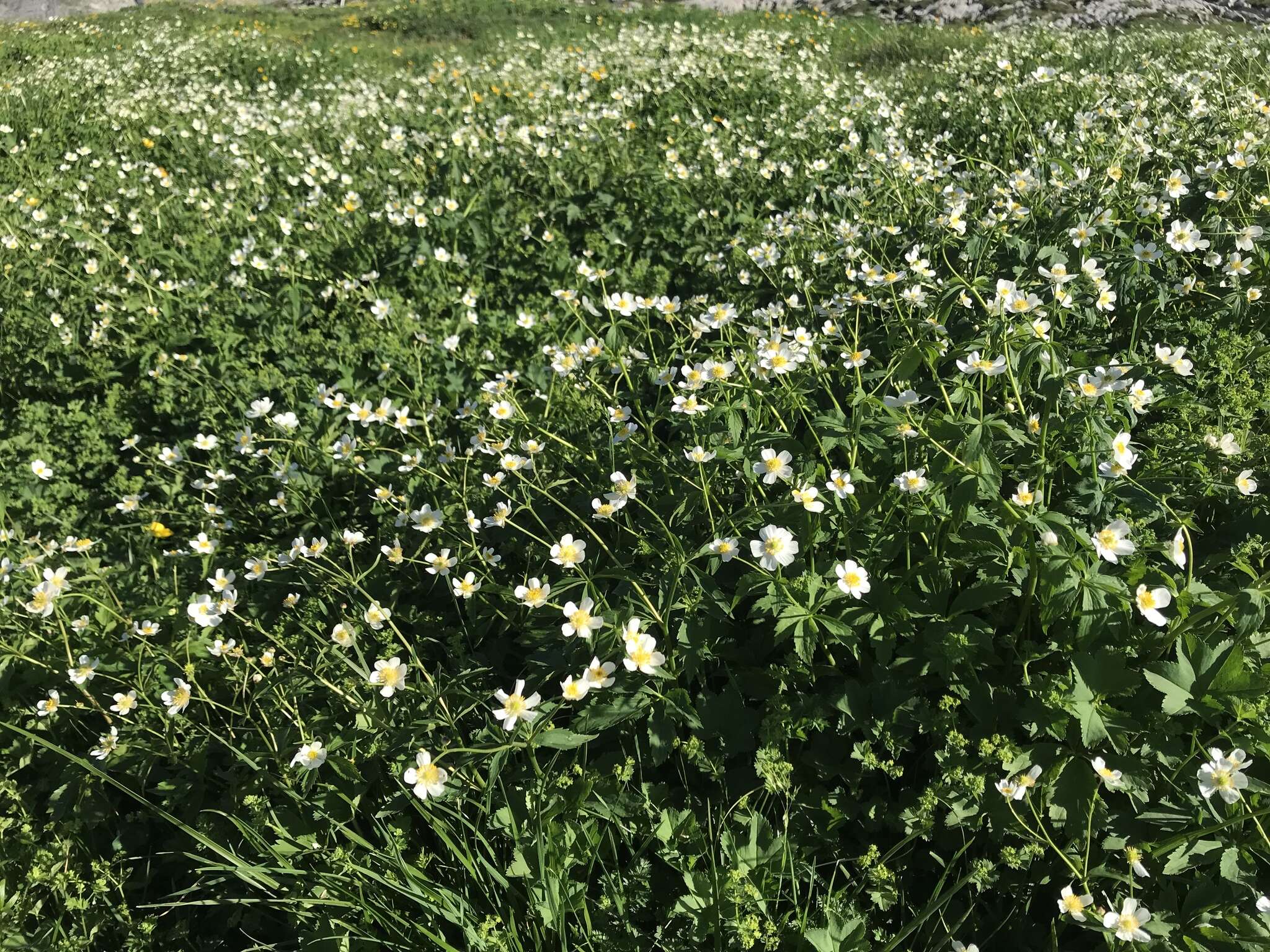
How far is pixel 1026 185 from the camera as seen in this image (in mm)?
3377

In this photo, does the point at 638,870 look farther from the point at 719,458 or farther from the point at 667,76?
the point at 667,76

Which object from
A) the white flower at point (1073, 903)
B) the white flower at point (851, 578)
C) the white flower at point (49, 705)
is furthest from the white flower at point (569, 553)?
the white flower at point (49, 705)

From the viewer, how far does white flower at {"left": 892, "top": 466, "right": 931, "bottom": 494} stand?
203 cm

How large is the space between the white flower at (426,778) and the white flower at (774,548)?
94 centimetres

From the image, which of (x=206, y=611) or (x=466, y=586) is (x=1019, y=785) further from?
(x=206, y=611)

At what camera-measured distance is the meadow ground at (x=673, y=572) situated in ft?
5.77

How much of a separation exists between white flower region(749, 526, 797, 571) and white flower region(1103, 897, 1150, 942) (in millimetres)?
942

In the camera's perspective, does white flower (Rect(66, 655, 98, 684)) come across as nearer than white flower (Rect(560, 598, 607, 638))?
No

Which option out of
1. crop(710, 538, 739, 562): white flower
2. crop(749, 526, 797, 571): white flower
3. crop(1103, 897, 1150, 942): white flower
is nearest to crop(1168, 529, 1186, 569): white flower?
crop(1103, 897, 1150, 942): white flower

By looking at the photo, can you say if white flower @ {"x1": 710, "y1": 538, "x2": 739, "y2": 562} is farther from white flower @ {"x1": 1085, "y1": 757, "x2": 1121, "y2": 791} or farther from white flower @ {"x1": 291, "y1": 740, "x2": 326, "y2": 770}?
white flower @ {"x1": 291, "y1": 740, "x2": 326, "y2": 770}

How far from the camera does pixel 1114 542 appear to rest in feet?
5.71

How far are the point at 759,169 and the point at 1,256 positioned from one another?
4.76m

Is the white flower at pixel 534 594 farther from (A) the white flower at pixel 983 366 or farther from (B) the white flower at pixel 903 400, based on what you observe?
(A) the white flower at pixel 983 366

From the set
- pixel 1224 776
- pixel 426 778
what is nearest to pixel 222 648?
pixel 426 778
